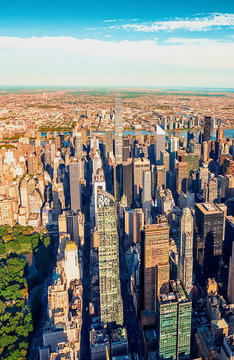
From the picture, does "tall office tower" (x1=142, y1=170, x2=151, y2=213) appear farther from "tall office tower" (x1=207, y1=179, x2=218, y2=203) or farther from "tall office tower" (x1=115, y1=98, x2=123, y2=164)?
"tall office tower" (x1=115, y1=98, x2=123, y2=164)

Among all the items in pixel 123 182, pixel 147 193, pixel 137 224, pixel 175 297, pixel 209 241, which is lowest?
pixel 137 224

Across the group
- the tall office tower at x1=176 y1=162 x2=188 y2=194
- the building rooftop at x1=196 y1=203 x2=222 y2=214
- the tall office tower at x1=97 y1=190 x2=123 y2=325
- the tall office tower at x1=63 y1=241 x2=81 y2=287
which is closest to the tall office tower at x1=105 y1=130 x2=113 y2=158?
the tall office tower at x1=176 y1=162 x2=188 y2=194

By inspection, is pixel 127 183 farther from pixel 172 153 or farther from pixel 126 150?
pixel 172 153

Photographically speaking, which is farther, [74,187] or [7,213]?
[74,187]

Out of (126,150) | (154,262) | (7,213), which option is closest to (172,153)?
(126,150)

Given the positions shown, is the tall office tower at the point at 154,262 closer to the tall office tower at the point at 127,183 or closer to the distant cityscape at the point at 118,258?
the distant cityscape at the point at 118,258

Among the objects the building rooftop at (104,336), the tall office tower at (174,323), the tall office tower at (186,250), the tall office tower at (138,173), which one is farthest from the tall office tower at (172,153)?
the tall office tower at (174,323)
